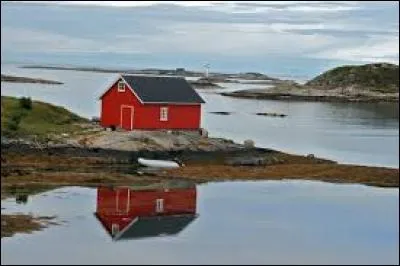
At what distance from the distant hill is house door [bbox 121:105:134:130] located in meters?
109

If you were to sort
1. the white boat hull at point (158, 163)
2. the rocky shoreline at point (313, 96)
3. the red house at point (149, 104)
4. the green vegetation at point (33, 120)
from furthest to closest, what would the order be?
the rocky shoreline at point (313, 96)
the red house at point (149, 104)
the green vegetation at point (33, 120)
the white boat hull at point (158, 163)

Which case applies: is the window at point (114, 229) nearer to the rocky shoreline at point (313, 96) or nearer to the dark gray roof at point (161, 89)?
the dark gray roof at point (161, 89)

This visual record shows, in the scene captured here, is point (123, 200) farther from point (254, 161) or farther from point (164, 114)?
point (164, 114)

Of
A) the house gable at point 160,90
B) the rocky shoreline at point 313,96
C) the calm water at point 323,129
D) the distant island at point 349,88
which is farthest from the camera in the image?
the distant island at point 349,88

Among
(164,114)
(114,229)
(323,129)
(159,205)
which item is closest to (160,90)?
(164,114)

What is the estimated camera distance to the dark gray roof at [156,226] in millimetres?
28016

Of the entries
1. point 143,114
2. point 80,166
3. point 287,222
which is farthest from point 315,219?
point 143,114

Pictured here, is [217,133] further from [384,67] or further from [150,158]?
[384,67]

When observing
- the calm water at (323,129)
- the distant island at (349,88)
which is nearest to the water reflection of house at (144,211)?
the calm water at (323,129)

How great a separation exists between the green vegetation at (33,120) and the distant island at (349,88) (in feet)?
303

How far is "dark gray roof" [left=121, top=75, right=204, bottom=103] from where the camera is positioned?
50531mm

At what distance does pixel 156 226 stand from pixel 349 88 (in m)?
133

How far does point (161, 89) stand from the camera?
170 feet

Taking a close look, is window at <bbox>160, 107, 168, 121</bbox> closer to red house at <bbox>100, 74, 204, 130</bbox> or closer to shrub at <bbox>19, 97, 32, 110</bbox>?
red house at <bbox>100, 74, 204, 130</bbox>
